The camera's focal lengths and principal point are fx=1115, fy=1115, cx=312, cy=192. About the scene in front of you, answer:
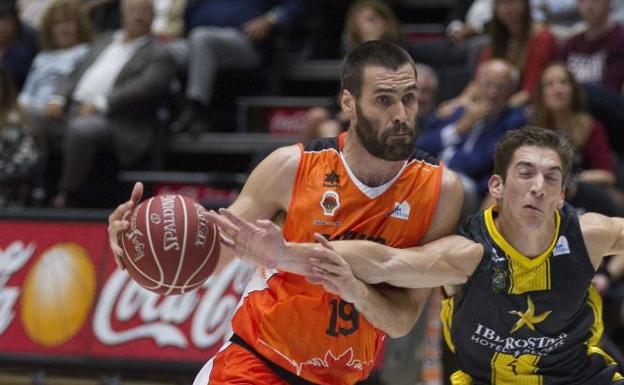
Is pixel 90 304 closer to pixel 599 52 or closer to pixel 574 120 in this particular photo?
pixel 574 120

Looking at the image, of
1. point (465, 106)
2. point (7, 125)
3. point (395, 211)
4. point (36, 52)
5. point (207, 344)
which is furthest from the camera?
point (36, 52)

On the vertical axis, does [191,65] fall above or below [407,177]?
below

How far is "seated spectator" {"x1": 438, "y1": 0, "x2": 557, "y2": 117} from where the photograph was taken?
25.7ft

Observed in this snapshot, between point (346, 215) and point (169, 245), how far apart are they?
2.35 feet

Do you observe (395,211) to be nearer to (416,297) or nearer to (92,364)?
(416,297)

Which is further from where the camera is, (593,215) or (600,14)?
(600,14)

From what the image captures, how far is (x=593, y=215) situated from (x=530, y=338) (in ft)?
1.86

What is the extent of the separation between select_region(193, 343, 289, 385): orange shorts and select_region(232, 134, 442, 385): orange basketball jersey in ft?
0.17

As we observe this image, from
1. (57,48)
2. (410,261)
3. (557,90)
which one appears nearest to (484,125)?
(557,90)

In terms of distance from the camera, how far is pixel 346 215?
442 centimetres

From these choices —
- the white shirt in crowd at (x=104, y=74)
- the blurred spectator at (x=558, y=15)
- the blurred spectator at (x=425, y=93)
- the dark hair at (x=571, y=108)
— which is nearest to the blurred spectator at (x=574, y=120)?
the dark hair at (x=571, y=108)

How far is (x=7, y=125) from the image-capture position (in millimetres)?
8648

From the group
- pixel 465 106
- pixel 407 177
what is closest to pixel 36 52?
pixel 465 106

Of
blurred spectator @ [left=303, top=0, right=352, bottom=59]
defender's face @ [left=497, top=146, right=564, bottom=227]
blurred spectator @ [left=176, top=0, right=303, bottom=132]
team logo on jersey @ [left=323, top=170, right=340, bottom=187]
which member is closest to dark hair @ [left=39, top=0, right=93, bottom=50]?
blurred spectator @ [left=176, top=0, right=303, bottom=132]
